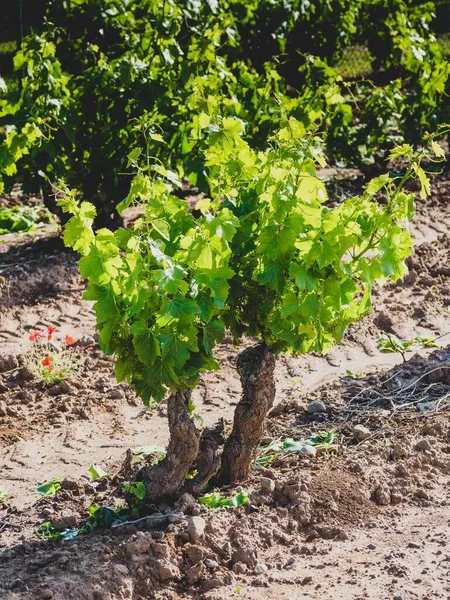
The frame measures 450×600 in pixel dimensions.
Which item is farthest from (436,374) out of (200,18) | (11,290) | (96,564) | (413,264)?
(200,18)

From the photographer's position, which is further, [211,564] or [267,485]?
[267,485]

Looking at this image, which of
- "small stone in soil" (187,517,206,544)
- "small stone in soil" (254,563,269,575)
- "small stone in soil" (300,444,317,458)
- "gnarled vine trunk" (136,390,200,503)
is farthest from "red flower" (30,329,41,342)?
"small stone in soil" (254,563,269,575)

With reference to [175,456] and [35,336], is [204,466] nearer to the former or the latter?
[175,456]

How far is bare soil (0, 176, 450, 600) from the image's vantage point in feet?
15.1

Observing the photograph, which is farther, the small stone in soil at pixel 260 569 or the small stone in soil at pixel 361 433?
the small stone in soil at pixel 361 433

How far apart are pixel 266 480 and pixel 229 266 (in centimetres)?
108

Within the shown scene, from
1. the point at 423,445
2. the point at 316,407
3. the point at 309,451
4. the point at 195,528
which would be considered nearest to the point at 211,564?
the point at 195,528

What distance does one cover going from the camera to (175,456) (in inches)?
199

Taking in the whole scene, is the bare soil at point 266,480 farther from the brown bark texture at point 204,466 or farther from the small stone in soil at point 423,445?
the brown bark texture at point 204,466

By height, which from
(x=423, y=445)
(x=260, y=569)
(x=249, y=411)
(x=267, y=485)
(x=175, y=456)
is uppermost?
(x=249, y=411)

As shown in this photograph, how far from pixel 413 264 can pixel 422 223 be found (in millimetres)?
1045

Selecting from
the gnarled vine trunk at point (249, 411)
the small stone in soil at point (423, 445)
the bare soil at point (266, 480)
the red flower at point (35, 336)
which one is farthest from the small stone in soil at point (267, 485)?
the red flower at point (35, 336)

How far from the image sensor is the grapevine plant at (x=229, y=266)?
4441 millimetres

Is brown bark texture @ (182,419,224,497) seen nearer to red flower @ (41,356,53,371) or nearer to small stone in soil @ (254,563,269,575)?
small stone in soil @ (254,563,269,575)
